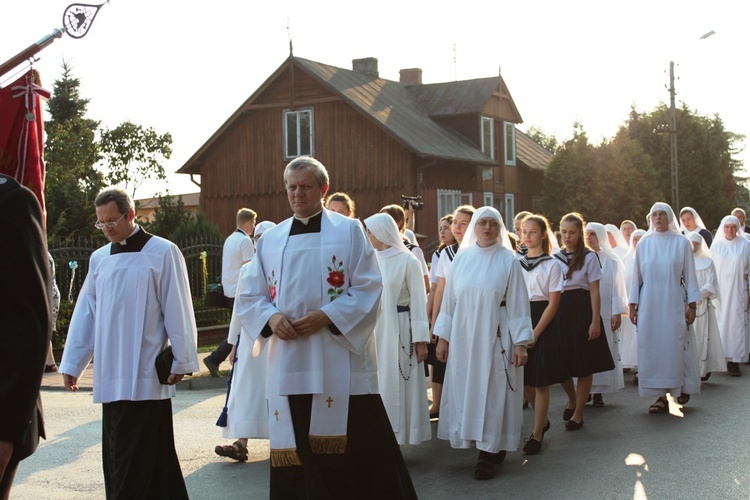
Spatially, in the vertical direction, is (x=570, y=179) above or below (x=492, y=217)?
above

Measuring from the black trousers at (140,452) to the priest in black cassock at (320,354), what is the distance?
3.07 ft

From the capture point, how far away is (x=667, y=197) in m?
55.5

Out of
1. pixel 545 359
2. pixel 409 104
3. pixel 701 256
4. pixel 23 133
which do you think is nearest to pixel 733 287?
pixel 701 256

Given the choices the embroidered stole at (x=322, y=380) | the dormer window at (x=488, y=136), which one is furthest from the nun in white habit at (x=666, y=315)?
the dormer window at (x=488, y=136)

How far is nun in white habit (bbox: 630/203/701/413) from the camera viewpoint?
1100cm

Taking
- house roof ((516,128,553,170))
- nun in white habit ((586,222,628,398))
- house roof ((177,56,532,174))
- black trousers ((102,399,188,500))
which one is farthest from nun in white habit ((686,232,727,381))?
house roof ((516,128,553,170))

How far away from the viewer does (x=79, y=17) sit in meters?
6.36

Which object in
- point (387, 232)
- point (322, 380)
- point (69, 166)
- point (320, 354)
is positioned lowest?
point (322, 380)

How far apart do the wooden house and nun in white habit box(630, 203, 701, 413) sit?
25384mm

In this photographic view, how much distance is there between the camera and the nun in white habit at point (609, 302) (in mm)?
11586

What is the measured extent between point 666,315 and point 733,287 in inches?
A: 187

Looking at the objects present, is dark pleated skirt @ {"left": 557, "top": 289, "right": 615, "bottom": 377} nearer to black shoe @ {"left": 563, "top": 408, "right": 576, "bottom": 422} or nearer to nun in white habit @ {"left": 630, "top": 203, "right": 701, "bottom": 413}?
black shoe @ {"left": 563, "top": 408, "right": 576, "bottom": 422}

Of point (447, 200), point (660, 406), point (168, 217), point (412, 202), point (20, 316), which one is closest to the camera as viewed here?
point (20, 316)

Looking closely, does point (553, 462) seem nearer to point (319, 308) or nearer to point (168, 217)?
point (319, 308)
